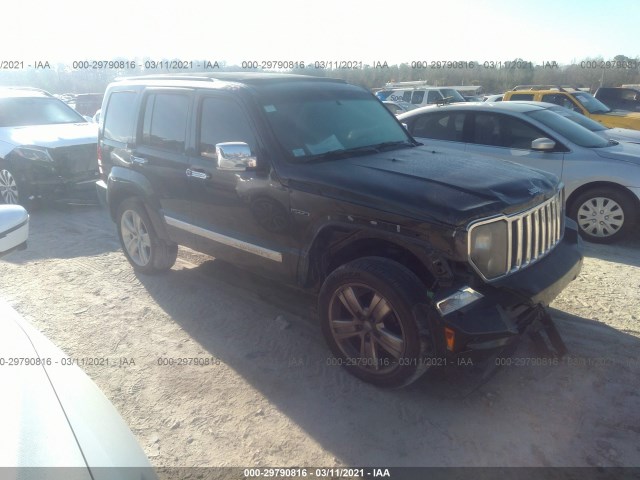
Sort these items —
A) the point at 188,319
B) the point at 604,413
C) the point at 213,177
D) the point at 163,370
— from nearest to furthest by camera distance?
the point at 604,413
the point at 163,370
the point at 213,177
the point at 188,319

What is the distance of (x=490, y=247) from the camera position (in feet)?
9.97

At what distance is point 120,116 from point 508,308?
14.5ft

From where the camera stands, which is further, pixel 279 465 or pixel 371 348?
pixel 371 348

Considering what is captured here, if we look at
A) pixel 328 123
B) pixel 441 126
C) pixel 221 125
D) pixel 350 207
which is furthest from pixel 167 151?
pixel 441 126

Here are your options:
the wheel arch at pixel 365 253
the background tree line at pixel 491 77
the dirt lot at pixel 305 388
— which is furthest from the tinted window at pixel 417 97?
the wheel arch at pixel 365 253

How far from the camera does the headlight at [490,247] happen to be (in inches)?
116

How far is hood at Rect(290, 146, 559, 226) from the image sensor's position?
3.02 metres

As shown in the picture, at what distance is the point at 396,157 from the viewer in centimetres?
395

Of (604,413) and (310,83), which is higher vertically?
(310,83)

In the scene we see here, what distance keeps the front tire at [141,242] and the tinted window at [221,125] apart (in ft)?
4.27

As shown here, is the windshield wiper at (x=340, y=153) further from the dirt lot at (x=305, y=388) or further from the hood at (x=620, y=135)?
the hood at (x=620, y=135)

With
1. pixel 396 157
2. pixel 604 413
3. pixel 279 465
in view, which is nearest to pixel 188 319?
pixel 279 465

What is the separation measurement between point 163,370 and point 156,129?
7.78ft

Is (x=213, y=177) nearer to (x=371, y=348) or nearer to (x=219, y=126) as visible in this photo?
(x=219, y=126)
